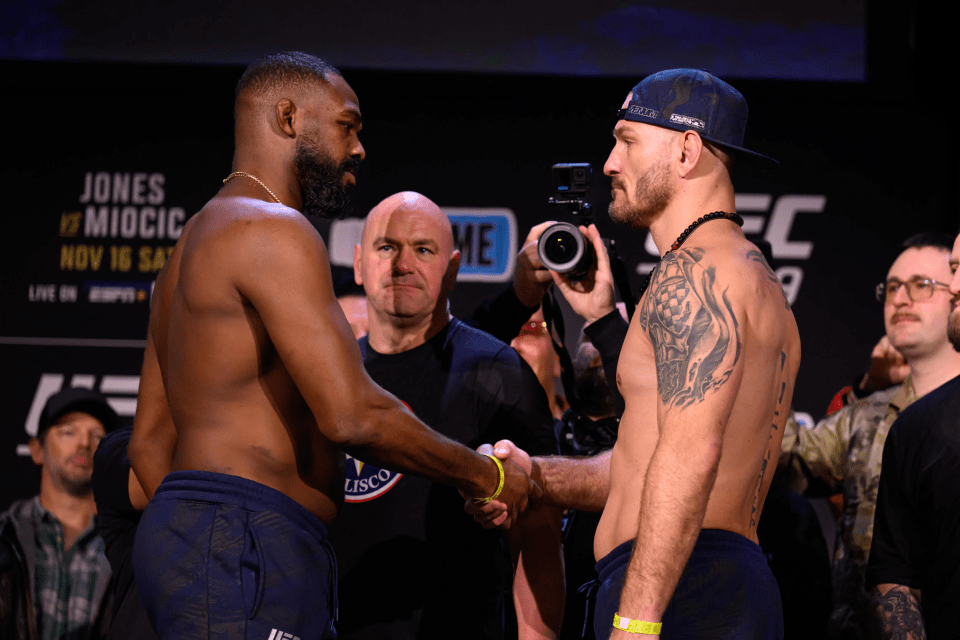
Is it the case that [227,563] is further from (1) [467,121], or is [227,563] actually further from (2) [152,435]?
(1) [467,121]

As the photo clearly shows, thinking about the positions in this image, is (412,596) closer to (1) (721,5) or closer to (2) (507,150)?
(2) (507,150)

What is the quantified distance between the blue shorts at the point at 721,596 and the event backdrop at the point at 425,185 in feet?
8.42

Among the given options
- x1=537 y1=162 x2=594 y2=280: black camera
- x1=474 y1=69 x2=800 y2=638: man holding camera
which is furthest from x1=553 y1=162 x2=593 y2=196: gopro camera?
A: x1=474 y1=69 x2=800 y2=638: man holding camera

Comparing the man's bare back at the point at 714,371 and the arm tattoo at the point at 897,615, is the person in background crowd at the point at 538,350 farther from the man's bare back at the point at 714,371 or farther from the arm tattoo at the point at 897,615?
the man's bare back at the point at 714,371

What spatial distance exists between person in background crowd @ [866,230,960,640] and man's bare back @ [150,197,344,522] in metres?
1.55

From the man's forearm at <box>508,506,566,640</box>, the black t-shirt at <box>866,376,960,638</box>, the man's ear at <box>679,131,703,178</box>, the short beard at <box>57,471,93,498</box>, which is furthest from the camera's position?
the short beard at <box>57,471,93,498</box>

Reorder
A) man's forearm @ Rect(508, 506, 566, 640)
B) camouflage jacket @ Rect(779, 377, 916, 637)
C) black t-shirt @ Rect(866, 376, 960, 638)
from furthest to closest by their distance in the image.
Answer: camouflage jacket @ Rect(779, 377, 916, 637) → man's forearm @ Rect(508, 506, 566, 640) → black t-shirt @ Rect(866, 376, 960, 638)

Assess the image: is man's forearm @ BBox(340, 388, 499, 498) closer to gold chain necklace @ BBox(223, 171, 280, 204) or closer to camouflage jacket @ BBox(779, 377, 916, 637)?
gold chain necklace @ BBox(223, 171, 280, 204)

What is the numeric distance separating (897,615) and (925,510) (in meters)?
0.28

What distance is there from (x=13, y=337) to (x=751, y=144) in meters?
3.51

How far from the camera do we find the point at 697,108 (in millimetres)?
1883

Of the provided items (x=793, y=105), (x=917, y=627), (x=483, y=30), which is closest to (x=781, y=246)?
(x=793, y=105)

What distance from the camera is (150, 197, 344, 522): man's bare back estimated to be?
64.9 inches

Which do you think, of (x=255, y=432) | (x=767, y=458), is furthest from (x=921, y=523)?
(x=255, y=432)
